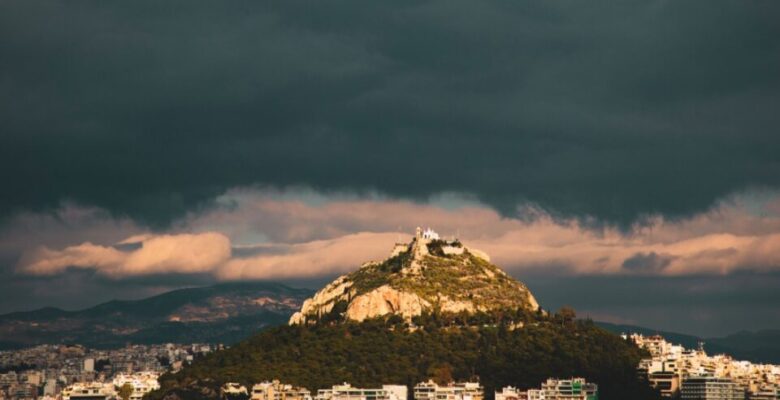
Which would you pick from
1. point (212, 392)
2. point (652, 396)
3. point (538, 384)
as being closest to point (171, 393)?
point (212, 392)

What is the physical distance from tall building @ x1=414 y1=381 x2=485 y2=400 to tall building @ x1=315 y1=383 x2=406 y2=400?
8.49ft

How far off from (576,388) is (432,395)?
60.4ft

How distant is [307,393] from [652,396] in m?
46.3

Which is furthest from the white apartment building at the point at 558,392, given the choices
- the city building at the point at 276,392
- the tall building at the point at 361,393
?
the city building at the point at 276,392

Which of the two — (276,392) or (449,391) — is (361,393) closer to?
(449,391)

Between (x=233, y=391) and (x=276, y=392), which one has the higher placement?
(x=233, y=391)

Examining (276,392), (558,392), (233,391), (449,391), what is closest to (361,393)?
(449,391)

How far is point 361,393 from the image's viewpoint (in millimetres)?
188125

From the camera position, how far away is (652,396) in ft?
650

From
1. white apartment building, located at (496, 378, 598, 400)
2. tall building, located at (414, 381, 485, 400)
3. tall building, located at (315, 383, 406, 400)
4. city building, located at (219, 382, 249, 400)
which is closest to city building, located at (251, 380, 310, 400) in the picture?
city building, located at (219, 382, 249, 400)

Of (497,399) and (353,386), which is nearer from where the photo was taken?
(497,399)

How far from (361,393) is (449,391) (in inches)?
443

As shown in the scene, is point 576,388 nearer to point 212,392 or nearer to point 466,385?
point 466,385

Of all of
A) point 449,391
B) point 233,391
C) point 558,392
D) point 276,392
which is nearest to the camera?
point 558,392
